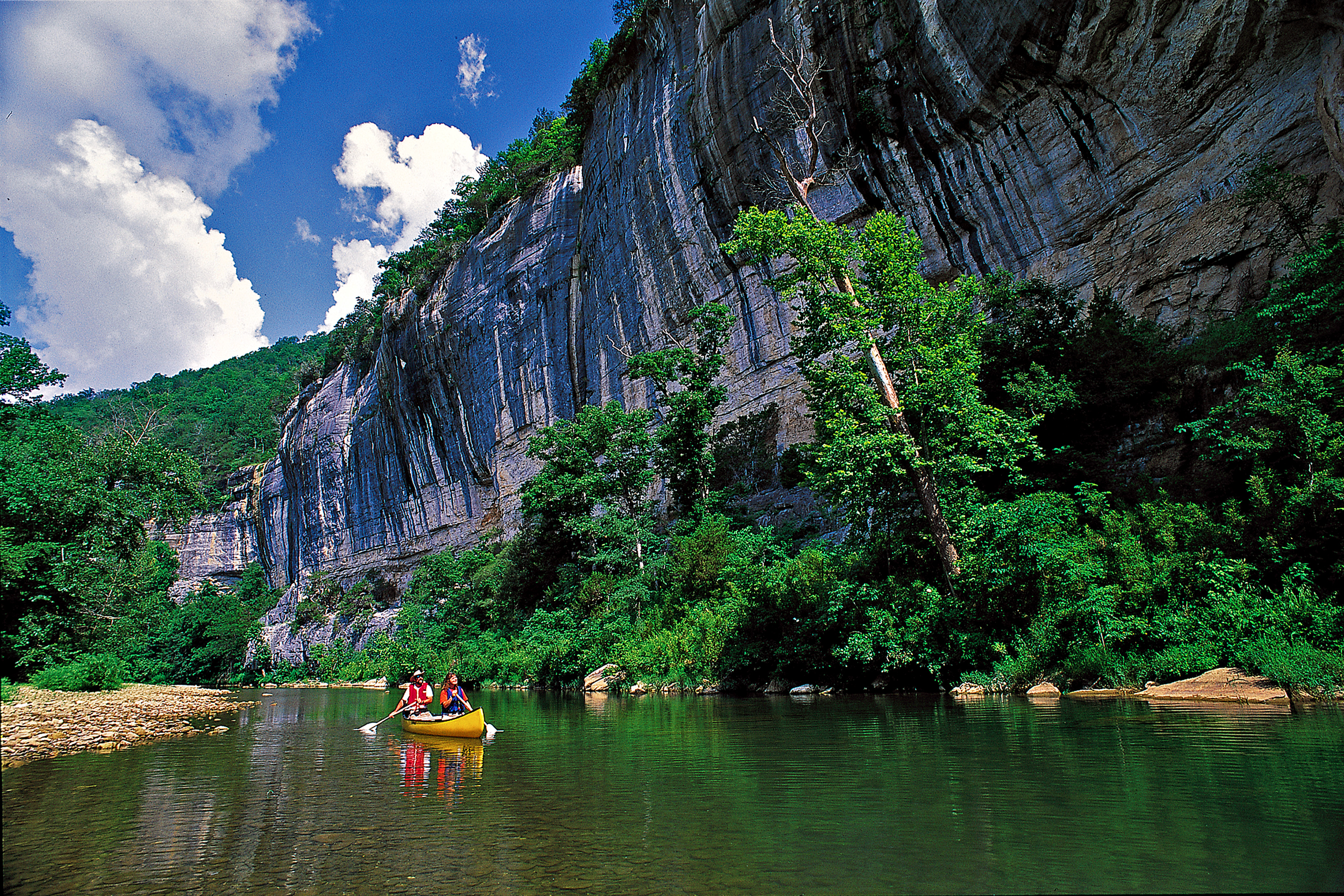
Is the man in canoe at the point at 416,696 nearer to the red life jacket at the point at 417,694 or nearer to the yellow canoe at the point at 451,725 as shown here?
the red life jacket at the point at 417,694

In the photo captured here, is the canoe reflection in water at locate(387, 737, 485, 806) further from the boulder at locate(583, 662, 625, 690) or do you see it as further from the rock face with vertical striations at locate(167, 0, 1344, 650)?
the rock face with vertical striations at locate(167, 0, 1344, 650)

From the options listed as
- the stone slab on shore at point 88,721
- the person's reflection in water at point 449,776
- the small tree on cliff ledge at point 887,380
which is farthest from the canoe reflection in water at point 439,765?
the small tree on cliff ledge at point 887,380

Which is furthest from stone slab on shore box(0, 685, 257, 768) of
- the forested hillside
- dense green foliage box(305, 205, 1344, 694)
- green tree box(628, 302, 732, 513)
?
green tree box(628, 302, 732, 513)

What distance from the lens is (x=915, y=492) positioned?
1323 cm

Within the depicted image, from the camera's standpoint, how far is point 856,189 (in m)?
23.9

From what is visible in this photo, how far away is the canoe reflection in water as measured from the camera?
594 cm

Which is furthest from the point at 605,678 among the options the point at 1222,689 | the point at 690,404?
the point at 1222,689

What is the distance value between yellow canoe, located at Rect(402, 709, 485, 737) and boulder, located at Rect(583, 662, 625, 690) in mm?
8413

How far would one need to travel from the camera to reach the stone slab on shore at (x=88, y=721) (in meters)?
8.59

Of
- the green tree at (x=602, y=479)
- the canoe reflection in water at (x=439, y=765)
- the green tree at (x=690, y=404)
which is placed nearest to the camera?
the canoe reflection in water at (x=439, y=765)

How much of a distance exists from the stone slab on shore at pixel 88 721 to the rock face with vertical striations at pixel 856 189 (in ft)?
63.1

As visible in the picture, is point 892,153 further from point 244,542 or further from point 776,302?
point 244,542

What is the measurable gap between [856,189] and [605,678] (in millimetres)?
17383

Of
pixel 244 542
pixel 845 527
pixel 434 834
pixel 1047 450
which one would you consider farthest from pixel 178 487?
pixel 244 542
